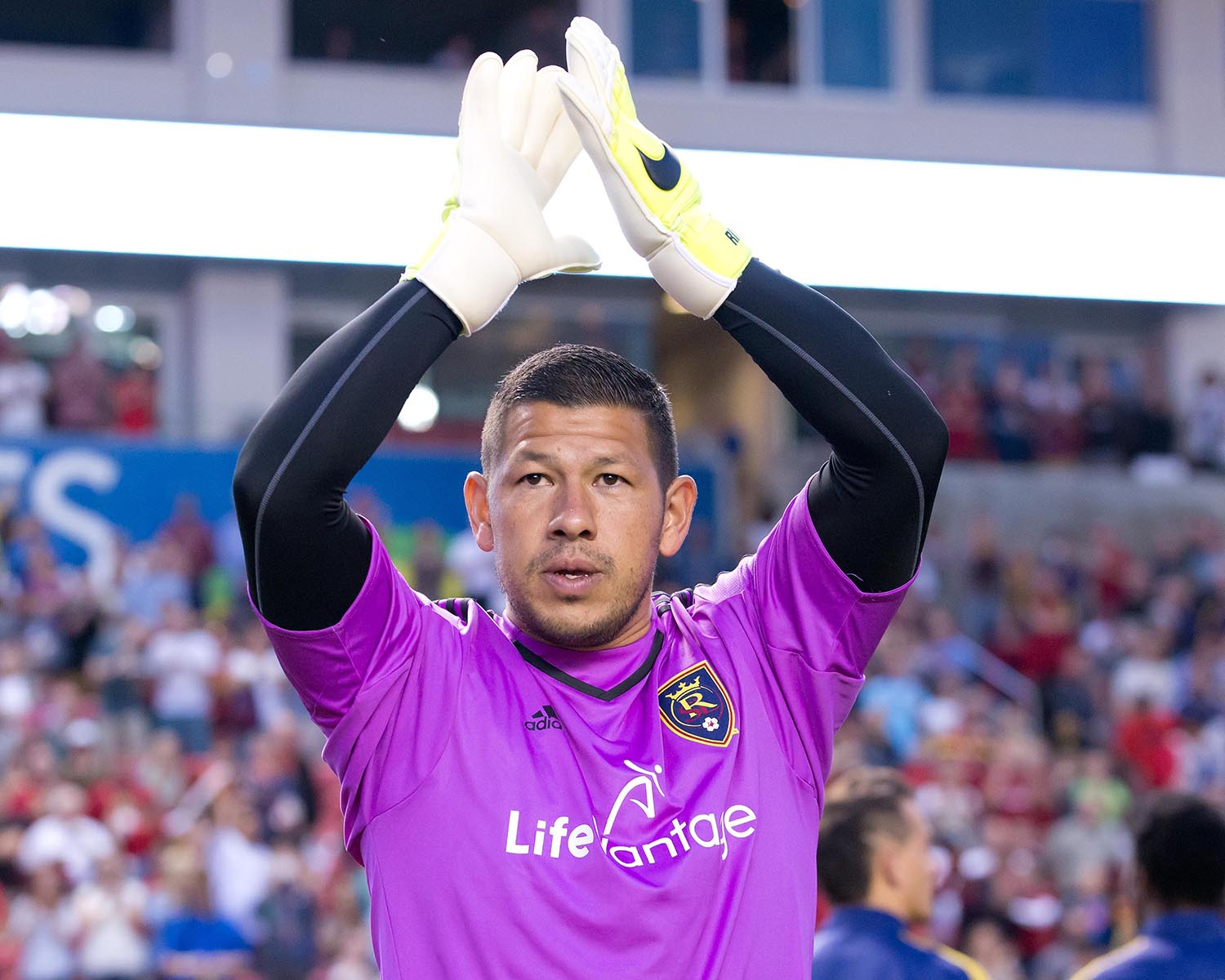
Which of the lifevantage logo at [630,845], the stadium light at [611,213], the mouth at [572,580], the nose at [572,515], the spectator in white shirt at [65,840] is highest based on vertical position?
the stadium light at [611,213]

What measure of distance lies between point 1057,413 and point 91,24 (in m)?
8.57

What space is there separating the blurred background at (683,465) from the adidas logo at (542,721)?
2723 mm

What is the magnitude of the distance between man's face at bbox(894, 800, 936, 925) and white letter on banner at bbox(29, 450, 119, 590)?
8191 mm

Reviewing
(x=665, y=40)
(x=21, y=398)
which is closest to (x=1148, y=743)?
(x=665, y=40)

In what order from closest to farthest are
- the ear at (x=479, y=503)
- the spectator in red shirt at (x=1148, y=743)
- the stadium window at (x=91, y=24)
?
1. the ear at (x=479, y=503)
2. the spectator in red shirt at (x=1148, y=743)
3. the stadium window at (x=91, y=24)

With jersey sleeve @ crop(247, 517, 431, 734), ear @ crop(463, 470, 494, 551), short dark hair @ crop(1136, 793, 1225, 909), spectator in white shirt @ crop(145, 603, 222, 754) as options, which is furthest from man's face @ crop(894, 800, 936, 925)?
spectator in white shirt @ crop(145, 603, 222, 754)

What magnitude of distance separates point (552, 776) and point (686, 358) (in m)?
13.7

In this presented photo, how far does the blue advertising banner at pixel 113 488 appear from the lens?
34.3ft

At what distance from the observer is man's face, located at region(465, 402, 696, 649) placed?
1904mm

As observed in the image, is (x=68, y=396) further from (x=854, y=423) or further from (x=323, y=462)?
(x=854, y=423)

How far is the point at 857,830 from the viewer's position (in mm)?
3104

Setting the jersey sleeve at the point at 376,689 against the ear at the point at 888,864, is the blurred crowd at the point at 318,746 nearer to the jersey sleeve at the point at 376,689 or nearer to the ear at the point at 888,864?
the ear at the point at 888,864

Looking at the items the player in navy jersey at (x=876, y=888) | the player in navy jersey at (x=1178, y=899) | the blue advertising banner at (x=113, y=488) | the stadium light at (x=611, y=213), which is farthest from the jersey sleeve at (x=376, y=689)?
the blue advertising banner at (x=113, y=488)

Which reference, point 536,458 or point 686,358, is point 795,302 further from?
point 686,358
